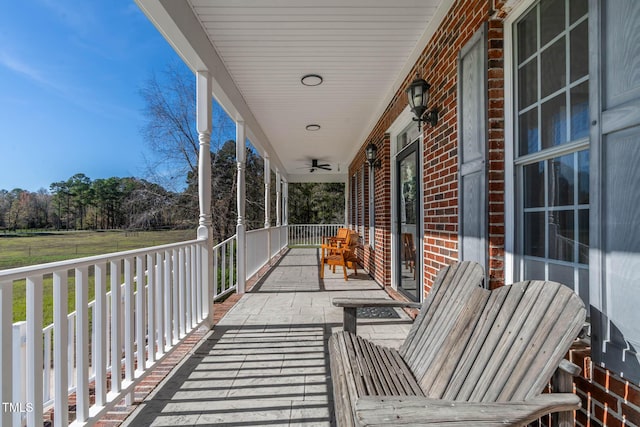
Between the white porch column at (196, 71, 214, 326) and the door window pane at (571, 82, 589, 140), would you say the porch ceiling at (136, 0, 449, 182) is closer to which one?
the white porch column at (196, 71, 214, 326)

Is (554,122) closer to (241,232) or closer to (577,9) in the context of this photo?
(577,9)

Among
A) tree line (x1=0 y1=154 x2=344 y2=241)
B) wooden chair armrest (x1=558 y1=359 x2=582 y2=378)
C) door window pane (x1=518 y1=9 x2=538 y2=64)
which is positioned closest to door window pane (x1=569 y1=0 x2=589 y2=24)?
door window pane (x1=518 y1=9 x2=538 y2=64)

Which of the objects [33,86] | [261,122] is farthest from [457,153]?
[33,86]

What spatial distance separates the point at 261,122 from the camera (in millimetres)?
5738

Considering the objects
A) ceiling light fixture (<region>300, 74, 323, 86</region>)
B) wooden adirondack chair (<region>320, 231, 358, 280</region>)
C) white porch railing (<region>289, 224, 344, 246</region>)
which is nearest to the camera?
ceiling light fixture (<region>300, 74, 323, 86</region>)

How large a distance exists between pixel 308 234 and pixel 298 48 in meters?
10.6

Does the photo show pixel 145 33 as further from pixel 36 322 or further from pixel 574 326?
pixel 574 326

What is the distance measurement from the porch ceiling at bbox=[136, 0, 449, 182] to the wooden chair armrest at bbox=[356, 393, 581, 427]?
2489mm

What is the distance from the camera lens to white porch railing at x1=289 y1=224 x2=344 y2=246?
43.9ft

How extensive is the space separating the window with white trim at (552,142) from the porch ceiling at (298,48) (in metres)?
1.13

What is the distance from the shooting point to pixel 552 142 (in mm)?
1655

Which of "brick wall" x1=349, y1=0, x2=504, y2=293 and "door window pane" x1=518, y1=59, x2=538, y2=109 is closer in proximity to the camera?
"door window pane" x1=518, y1=59, x2=538, y2=109

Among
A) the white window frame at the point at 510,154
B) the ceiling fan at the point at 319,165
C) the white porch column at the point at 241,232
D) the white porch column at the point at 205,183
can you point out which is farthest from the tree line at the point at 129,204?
the white window frame at the point at 510,154

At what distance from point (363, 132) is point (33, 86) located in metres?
11.1
